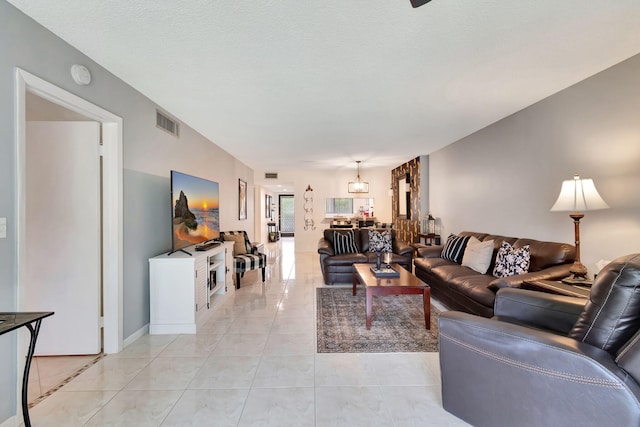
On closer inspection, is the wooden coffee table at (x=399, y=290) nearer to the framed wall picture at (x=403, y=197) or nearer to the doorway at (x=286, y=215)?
the framed wall picture at (x=403, y=197)

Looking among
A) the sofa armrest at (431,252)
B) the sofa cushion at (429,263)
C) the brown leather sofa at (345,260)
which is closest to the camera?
the sofa cushion at (429,263)

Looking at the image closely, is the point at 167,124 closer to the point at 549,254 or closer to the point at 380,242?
the point at 380,242

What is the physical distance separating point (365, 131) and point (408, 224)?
382cm

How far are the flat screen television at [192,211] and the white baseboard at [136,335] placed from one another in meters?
0.84

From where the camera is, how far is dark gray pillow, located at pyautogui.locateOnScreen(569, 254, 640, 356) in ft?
3.78

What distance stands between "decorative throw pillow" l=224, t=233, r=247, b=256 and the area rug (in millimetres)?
1814

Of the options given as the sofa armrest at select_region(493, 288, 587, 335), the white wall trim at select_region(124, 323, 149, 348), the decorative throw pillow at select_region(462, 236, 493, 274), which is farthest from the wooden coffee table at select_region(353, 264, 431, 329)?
the white wall trim at select_region(124, 323, 149, 348)

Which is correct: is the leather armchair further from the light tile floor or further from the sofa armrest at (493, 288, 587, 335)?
the light tile floor

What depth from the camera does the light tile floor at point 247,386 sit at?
168cm

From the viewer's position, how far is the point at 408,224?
7.18 metres

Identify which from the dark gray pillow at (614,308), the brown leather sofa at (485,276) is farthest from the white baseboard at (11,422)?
the brown leather sofa at (485,276)

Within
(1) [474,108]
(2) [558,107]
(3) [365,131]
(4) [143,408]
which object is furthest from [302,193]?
(4) [143,408]

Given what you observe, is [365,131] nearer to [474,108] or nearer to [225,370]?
[474,108]

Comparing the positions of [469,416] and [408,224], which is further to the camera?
[408,224]
